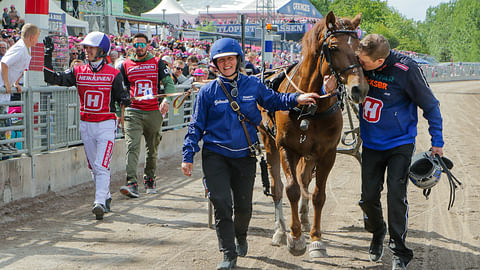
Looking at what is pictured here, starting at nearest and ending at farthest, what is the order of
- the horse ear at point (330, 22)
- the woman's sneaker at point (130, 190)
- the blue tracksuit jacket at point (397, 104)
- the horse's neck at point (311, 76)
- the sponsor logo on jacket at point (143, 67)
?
1. the blue tracksuit jacket at point (397, 104)
2. the horse ear at point (330, 22)
3. the horse's neck at point (311, 76)
4. the woman's sneaker at point (130, 190)
5. the sponsor logo on jacket at point (143, 67)

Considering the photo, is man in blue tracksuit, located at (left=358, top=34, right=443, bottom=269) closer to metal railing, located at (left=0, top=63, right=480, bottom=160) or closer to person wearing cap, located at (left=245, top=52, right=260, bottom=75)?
metal railing, located at (left=0, top=63, right=480, bottom=160)

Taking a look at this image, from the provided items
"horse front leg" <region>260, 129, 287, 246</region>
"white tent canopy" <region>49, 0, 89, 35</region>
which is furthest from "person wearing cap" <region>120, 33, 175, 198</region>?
"white tent canopy" <region>49, 0, 89, 35</region>

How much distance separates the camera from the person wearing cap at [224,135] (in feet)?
17.4

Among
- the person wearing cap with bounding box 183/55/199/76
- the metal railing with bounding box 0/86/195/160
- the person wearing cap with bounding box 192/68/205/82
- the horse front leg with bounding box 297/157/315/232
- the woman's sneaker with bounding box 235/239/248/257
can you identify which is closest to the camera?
the woman's sneaker with bounding box 235/239/248/257

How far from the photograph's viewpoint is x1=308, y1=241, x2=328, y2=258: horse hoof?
5.98 m

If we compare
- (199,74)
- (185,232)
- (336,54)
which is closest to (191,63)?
(199,74)

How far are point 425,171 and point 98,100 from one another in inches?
157

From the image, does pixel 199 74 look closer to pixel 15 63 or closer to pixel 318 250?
pixel 15 63

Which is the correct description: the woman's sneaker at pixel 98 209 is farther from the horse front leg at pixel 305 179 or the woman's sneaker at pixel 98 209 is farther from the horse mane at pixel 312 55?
the horse mane at pixel 312 55

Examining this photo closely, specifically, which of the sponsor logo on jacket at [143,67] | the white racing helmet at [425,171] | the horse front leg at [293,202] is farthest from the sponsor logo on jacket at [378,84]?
the sponsor logo on jacket at [143,67]

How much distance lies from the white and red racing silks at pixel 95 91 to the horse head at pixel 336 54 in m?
2.69

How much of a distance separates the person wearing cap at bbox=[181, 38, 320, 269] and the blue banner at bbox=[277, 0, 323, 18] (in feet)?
236

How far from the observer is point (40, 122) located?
9.01 m

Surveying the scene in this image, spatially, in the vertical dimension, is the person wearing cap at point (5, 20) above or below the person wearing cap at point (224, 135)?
above
